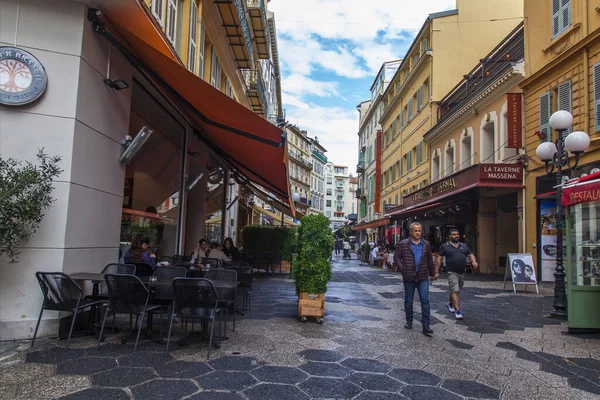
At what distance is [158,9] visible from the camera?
28.6 feet

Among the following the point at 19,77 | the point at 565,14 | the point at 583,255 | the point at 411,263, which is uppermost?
the point at 565,14

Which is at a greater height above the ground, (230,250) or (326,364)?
(230,250)

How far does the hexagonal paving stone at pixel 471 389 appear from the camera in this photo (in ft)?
13.3

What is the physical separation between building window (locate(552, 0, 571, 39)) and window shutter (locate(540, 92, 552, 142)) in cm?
183

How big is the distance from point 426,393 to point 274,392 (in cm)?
139

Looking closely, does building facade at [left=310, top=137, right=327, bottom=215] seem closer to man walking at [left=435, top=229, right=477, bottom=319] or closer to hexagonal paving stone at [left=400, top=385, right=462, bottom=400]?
man walking at [left=435, top=229, right=477, bottom=319]

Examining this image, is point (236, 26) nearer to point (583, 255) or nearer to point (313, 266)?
point (313, 266)

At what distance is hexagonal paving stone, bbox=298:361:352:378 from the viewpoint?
14.7 feet

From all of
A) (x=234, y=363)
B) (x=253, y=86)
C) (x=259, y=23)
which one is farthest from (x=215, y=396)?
(x=253, y=86)

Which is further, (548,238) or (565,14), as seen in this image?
(548,238)

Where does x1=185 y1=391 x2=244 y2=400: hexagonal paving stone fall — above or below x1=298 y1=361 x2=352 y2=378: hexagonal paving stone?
below

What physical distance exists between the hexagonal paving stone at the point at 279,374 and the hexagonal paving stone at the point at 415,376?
964 millimetres

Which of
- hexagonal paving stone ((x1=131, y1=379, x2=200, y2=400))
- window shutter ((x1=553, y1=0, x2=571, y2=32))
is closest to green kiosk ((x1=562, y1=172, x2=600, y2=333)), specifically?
hexagonal paving stone ((x1=131, y1=379, x2=200, y2=400))

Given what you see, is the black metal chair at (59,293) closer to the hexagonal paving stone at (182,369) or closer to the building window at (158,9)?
the hexagonal paving stone at (182,369)
